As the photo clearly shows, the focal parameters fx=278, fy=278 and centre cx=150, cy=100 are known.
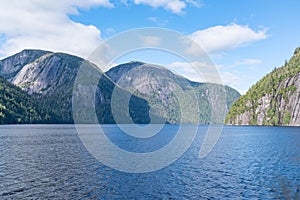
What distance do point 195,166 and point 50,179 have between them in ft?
123

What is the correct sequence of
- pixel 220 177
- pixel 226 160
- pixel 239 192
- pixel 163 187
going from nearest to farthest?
pixel 239 192 < pixel 163 187 < pixel 220 177 < pixel 226 160

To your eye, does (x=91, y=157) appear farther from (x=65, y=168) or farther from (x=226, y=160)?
(x=226, y=160)

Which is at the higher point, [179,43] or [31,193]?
[179,43]

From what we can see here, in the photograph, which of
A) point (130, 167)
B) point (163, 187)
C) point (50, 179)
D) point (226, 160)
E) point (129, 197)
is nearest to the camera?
point (129, 197)

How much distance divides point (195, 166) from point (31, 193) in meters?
43.1

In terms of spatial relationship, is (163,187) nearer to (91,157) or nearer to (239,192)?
(239,192)

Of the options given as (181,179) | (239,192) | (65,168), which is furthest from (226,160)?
(65,168)

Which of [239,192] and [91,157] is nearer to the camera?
[239,192]

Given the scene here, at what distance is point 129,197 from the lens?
45.6 metres

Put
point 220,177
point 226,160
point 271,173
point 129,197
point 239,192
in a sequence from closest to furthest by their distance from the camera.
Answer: point 129,197 → point 239,192 → point 220,177 → point 271,173 → point 226,160

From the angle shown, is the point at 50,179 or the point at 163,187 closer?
the point at 163,187

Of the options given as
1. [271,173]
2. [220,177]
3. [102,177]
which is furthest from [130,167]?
[271,173]

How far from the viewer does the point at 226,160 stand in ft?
283

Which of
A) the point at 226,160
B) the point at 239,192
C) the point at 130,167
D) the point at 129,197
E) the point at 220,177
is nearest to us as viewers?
the point at 129,197
